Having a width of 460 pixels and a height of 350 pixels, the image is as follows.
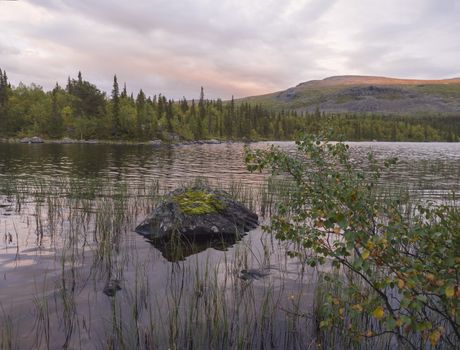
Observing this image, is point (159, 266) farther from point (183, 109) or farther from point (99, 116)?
point (183, 109)

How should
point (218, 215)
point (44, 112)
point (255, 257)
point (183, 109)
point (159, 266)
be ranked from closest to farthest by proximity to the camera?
1. point (159, 266)
2. point (255, 257)
3. point (218, 215)
4. point (44, 112)
5. point (183, 109)

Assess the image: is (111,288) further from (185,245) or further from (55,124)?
(55,124)

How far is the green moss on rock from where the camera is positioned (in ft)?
40.6

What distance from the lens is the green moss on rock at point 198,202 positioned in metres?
12.4

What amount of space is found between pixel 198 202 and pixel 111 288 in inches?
229

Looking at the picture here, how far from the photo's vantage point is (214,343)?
5566 millimetres

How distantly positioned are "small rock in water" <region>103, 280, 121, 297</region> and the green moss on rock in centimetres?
463

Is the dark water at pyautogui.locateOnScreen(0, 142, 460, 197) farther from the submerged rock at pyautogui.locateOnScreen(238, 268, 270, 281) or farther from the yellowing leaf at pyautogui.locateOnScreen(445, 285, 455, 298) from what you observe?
the yellowing leaf at pyautogui.locateOnScreen(445, 285, 455, 298)

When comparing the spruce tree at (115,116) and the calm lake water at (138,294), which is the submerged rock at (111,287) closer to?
the calm lake water at (138,294)

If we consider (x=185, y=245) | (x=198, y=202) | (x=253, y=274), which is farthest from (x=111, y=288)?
(x=198, y=202)

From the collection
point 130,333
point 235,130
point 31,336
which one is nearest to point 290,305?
point 130,333

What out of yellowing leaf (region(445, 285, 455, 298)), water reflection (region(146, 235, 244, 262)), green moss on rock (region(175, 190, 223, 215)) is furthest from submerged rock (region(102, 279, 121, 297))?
yellowing leaf (region(445, 285, 455, 298))

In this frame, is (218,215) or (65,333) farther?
(218,215)

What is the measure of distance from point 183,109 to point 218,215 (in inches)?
6685
